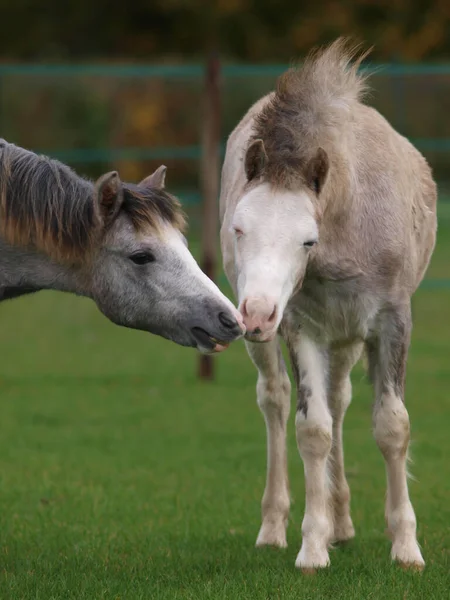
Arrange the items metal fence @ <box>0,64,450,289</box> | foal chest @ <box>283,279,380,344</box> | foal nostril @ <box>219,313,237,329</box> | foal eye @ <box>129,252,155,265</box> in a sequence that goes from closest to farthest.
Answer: foal nostril @ <box>219,313,237,329</box> → foal eye @ <box>129,252,155,265</box> → foal chest @ <box>283,279,380,344</box> → metal fence @ <box>0,64,450,289</box>

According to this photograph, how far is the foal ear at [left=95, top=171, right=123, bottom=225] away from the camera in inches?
196

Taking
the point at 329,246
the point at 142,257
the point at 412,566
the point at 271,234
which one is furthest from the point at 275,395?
the point at 142,257

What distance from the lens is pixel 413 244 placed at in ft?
19.5

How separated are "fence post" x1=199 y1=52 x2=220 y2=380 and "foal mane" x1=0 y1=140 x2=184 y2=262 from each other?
260 inches

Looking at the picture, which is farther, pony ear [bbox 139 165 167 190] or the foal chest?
the foal chest

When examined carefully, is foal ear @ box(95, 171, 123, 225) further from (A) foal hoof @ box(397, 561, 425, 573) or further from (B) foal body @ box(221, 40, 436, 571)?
(A) foal hoof @ box(397, 561, 425, 573)

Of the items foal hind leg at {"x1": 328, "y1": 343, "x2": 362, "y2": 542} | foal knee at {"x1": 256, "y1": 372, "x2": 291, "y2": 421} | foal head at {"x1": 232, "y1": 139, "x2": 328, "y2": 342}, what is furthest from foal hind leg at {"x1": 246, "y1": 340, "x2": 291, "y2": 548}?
foal head at {"x1": 232, "y1": 139, "x2": 328, "y2": 342}

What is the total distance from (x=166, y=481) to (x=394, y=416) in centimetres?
263

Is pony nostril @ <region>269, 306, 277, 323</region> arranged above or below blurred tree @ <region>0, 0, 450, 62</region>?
below

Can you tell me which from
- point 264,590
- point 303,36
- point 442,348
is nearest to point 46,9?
point 303,36

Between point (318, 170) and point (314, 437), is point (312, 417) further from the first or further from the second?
point (318, 170)

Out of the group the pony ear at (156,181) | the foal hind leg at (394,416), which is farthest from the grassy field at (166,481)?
the pony ear at (156,181)

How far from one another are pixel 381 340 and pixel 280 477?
1087 millimetres

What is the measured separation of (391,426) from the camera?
5723mm
